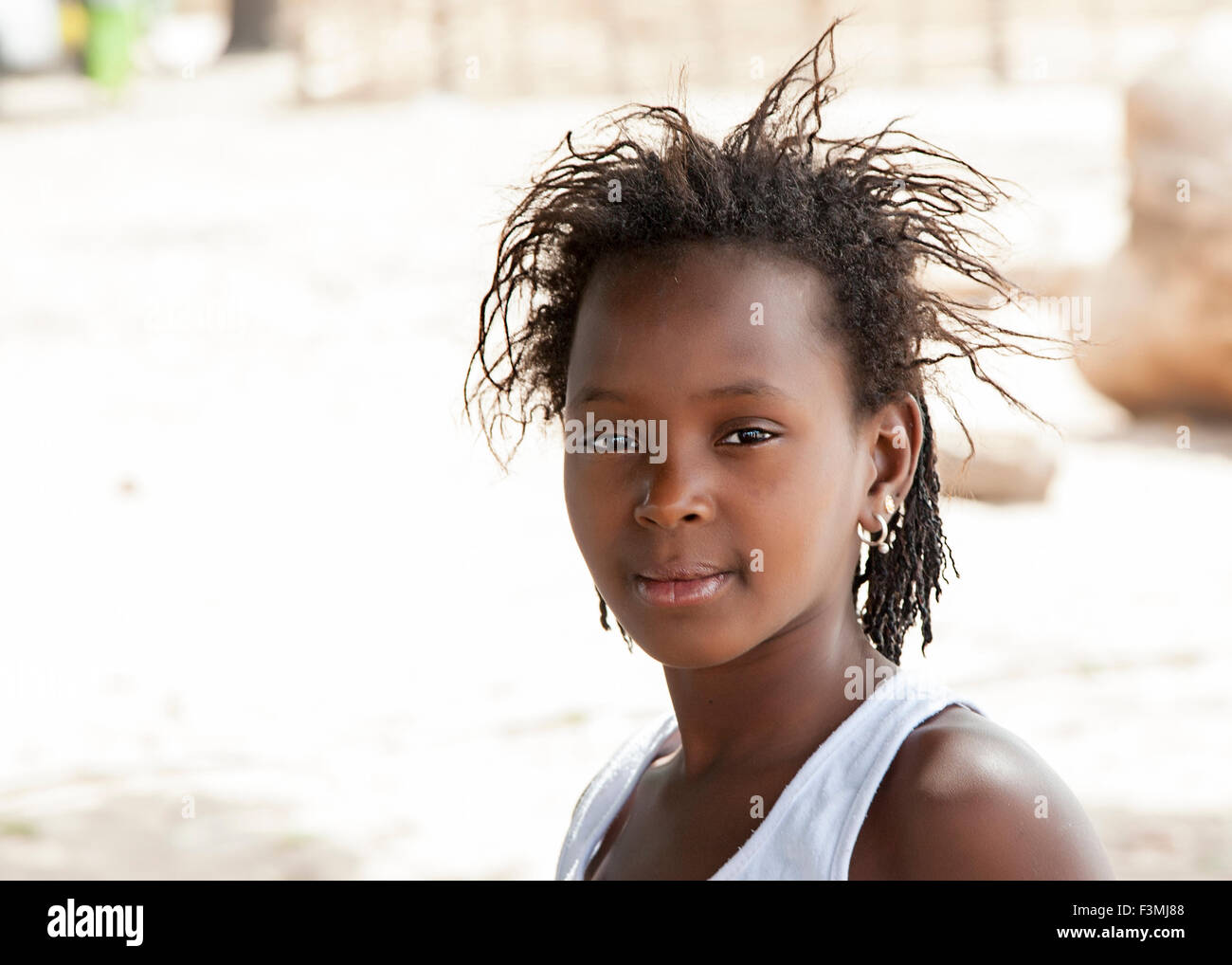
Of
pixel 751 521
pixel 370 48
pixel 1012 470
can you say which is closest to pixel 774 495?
pixel 751 521

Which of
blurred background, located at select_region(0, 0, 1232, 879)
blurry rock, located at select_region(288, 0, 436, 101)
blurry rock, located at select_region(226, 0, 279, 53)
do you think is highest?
blurry rock, located at select_region(226, 0, 279, 53)

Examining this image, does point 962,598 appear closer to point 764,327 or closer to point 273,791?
point 273,791

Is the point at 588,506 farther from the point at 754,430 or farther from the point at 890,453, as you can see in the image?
the point at 890,453

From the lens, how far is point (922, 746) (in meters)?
1.42

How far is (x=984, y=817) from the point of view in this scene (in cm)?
133

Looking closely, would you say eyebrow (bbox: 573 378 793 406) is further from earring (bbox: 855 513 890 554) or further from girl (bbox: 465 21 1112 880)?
earring (bbox: 855 513 890 554)

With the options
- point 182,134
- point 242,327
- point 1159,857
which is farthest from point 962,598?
point 182,134

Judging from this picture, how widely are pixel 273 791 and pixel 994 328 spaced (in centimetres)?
298

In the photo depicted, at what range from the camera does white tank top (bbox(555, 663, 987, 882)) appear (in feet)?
4.65

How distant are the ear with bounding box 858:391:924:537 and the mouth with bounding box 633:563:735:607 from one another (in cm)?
21

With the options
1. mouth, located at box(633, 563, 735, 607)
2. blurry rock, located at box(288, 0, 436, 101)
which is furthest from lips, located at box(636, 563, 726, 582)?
blurry rock, located at box(288, 0, 436, 101)

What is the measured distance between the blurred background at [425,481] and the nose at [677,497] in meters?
0.58

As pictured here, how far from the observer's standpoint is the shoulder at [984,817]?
132 cm

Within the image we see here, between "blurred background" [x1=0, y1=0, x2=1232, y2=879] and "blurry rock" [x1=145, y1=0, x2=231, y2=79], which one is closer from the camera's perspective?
"blurred background" [x1=0, y1=0, x2=1232, y2=879]
